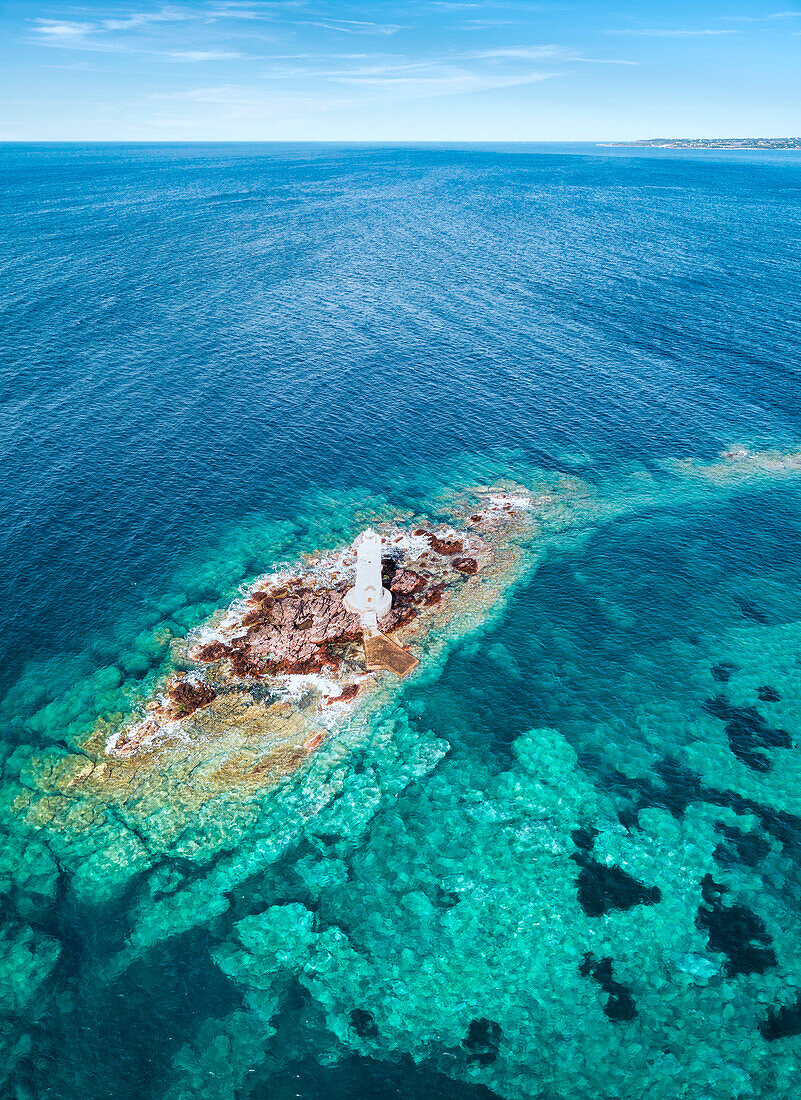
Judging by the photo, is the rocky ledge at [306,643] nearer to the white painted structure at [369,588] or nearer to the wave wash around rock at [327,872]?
the wave wash around rock at [327,872]

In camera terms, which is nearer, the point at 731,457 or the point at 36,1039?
the point at 36,1039

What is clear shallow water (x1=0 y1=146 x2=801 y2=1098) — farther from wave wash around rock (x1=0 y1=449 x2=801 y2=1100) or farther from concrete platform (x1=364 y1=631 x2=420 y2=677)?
concrete platform (x1=364 y1=631 x2=420 y2=677)

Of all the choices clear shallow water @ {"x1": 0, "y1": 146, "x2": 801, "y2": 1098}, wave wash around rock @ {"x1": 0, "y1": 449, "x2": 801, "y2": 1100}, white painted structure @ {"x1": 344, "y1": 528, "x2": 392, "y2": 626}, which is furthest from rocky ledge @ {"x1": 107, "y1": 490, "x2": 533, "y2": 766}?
clear shallow water @ {"x1": 0, "y1": 146, "x2": 801, "y2": 1098}

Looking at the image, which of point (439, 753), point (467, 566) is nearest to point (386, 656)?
point (439, 753)

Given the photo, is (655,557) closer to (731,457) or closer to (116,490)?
(731,457)

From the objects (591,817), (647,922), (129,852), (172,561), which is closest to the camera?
(647,922)

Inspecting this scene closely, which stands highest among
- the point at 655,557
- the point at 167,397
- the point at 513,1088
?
the point at 167,397

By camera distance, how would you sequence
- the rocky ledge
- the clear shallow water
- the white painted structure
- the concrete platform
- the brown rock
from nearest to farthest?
the clear shallow water → the rocky ledge → the concrete platform → the white painted structure → the brown rock

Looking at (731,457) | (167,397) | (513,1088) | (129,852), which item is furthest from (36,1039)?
(731,457)
